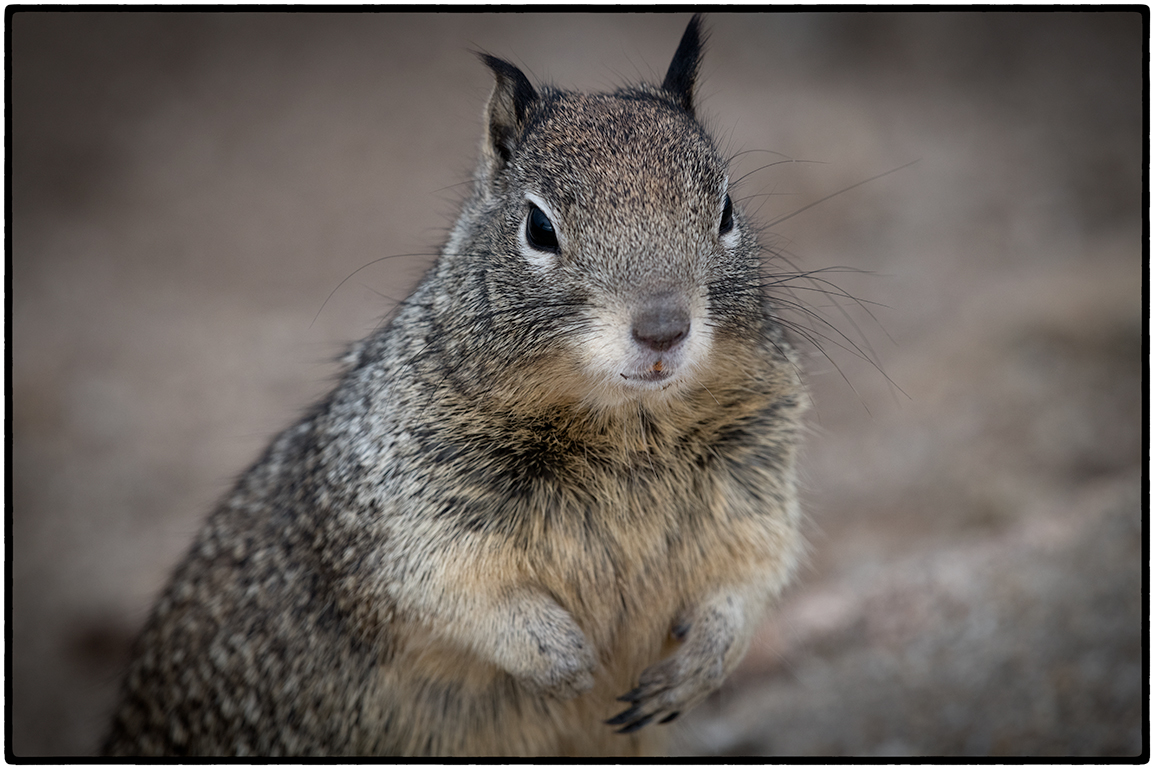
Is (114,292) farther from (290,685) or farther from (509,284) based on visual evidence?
(509,284)

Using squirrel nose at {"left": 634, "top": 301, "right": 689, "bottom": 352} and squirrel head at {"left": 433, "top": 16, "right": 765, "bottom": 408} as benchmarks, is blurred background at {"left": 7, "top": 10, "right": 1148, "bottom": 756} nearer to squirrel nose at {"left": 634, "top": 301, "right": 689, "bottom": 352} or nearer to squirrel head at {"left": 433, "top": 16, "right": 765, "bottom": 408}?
squirrel head at {"left": 433, "top": 16, "right": 765, "bottom": 408}

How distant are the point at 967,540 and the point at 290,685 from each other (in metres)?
4.25

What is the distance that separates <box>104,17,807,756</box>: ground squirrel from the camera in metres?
2.79

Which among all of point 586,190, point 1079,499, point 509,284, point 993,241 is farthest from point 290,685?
point 993,241

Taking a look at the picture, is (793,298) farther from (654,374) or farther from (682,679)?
(682,679)

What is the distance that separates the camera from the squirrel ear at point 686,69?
11.3 feet

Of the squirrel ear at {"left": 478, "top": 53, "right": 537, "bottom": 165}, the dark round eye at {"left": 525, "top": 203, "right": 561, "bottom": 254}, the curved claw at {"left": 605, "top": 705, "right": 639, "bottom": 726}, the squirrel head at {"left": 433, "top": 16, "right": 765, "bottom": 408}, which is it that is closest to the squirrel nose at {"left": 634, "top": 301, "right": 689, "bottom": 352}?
the squirrel head at {"left": 433, "top": 16, "right": 765, "bottom": 408}

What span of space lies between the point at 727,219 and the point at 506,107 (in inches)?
38.0

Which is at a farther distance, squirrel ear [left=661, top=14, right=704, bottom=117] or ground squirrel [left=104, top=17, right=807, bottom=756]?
squirrel ear [left=661, top=14, right=704, bottom=117]

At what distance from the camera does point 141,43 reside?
355 inches

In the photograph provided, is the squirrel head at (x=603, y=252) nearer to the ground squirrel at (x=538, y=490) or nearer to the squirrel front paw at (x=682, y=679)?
the ground squirrel at (x=538, y=490)

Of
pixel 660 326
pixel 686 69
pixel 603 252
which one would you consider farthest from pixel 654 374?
pixel 686 69

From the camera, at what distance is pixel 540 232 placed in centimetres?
289

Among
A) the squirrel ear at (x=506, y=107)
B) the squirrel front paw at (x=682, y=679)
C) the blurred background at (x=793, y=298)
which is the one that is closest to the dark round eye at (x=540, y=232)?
the squirrel ear at (x=506, y=107)
